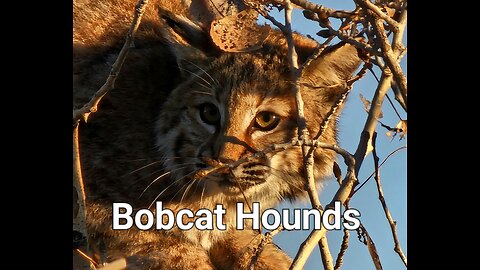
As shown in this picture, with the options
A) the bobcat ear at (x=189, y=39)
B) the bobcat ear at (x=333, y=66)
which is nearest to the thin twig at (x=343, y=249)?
the bobcat ear at (x=333, y=66)

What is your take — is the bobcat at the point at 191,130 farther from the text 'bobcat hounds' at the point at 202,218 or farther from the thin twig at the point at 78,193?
the thin twig at the point at 78,193

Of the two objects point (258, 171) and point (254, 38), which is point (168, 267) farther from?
point (254, 38)

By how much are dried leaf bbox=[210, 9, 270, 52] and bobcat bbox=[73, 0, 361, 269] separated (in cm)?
18

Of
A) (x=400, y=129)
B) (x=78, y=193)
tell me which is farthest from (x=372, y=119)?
(x=78, y=193)

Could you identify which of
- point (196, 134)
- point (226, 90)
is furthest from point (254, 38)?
point (196, 134)

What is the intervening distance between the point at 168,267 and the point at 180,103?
0.92m

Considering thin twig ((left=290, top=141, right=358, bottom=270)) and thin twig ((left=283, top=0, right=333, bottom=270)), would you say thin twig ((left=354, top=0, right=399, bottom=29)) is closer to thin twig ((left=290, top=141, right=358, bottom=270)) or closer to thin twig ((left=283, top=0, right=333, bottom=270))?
thin twig ((left=283, top=0, right=333, bottom=270))

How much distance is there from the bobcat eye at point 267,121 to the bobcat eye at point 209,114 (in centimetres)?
22

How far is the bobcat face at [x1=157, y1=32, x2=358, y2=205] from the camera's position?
3707 mm

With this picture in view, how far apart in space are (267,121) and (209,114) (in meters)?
0.31

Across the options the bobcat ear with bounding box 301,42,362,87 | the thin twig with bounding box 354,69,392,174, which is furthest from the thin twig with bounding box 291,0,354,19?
the thin twig with bounding box 354,69,392,174

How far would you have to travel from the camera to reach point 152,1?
4645mm

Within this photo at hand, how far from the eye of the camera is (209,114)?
3.87 m

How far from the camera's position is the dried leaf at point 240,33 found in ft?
12.1
